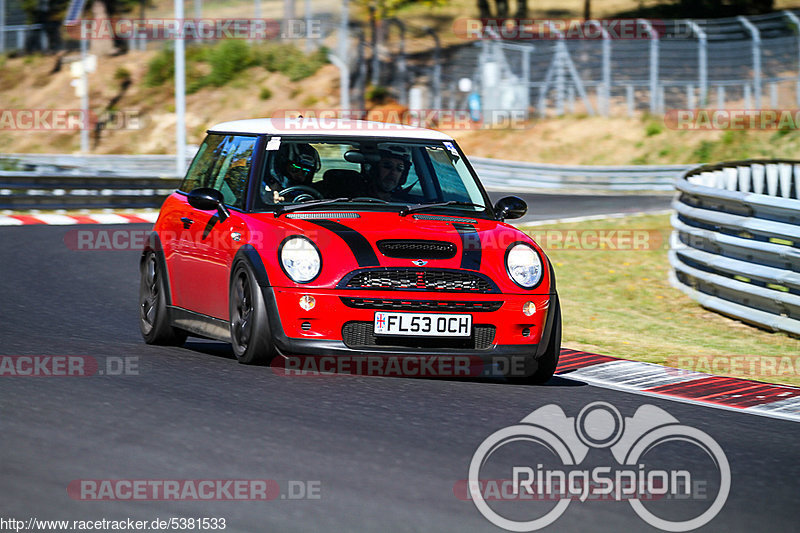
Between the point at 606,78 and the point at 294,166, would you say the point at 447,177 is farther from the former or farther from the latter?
the point at 606,78

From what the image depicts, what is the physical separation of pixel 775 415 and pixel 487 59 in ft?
128

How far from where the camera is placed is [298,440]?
589 cm

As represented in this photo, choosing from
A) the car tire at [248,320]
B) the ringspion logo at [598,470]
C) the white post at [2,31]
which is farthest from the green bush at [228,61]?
the ringspion logo at [598,470]

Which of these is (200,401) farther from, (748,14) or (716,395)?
(748,14)

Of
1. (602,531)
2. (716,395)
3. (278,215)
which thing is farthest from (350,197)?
(602,531)

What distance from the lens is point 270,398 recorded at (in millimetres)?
6871

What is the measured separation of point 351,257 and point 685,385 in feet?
7.63

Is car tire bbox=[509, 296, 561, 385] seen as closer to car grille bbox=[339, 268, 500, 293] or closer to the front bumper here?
the front bumper

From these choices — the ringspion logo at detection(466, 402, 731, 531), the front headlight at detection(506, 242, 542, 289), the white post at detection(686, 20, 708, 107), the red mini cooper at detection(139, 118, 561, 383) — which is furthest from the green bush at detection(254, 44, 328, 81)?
the ringspion logo at detection(466, 402, 731, 531)

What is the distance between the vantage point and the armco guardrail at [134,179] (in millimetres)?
23141

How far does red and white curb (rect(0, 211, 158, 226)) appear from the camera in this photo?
68.5 feet

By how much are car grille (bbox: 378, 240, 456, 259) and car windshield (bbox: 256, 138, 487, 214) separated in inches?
24.5

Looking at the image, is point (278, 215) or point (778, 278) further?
point (778, 278)

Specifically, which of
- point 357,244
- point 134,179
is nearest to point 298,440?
point 357,244
